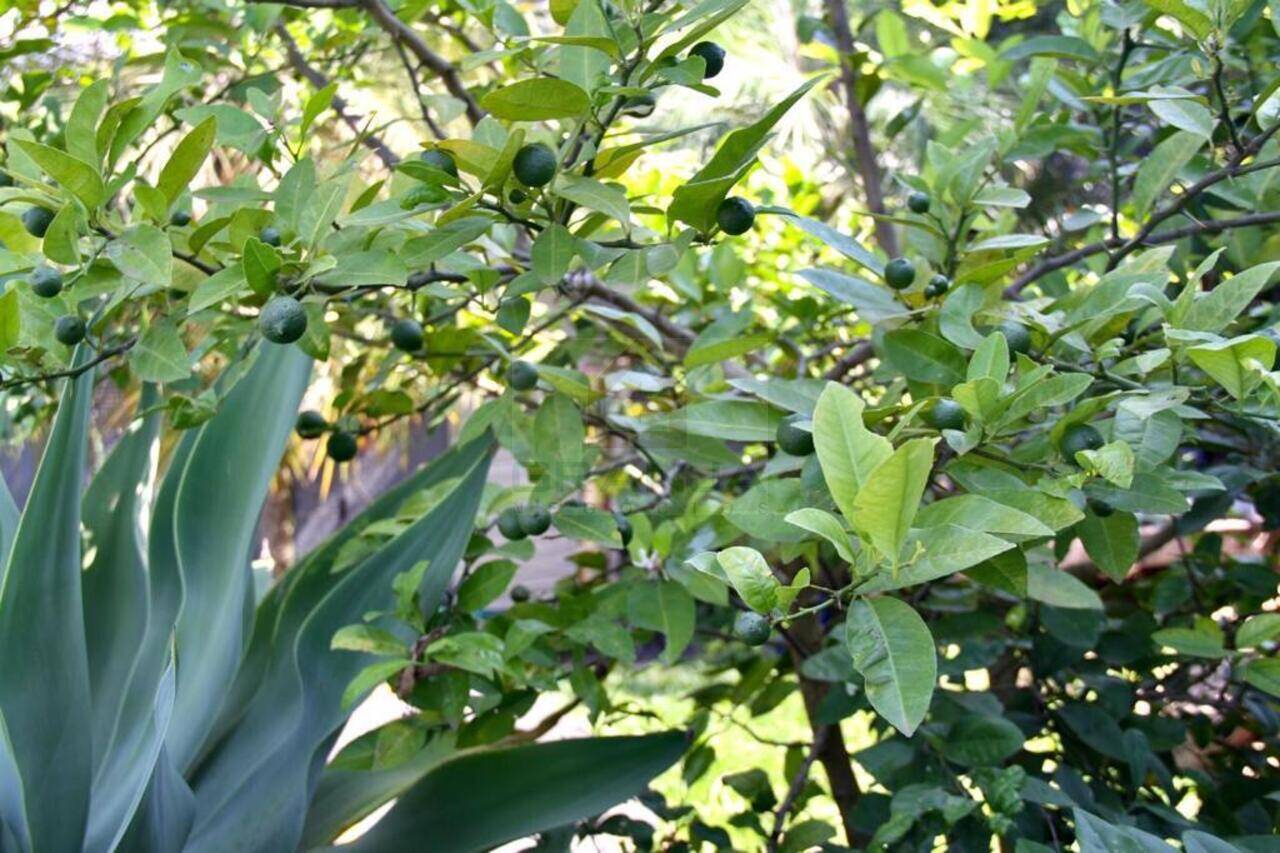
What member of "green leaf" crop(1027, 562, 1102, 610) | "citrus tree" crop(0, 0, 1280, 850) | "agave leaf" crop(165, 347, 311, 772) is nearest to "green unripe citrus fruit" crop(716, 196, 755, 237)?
"citrus tree" crop(0, 0, 1280, 850)

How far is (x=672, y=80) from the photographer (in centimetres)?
67

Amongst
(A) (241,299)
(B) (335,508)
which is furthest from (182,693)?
(B) (335,508)

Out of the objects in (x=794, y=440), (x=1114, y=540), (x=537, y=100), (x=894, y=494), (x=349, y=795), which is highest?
(x=537, y=100)

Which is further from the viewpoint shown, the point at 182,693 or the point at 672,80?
the point at 182,693

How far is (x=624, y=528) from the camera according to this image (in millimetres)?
939

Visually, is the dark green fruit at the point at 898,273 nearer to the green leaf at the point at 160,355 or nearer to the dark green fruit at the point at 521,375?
the dark green fruit at the point at 521,375

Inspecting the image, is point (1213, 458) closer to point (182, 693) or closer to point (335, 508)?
point (182, 693)

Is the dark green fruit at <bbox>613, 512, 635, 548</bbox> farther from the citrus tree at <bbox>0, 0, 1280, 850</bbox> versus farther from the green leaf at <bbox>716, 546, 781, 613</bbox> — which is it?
the green leaf at <bbox>716, 546, 781, 613</bbox>

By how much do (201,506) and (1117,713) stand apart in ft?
2.70

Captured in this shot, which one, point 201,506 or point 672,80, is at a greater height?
point 672,80

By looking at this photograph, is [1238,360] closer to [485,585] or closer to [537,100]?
[537,100]

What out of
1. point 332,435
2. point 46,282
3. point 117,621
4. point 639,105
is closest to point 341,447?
point 332,435

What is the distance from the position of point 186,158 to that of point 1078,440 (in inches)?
22.4

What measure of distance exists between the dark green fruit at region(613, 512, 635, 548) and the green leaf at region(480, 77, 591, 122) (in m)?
0.37
